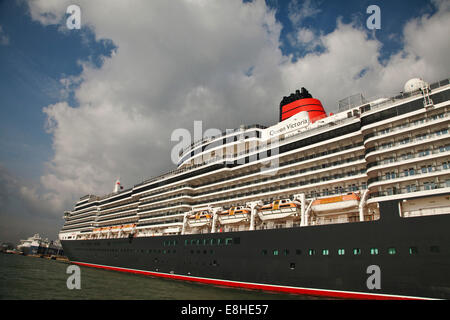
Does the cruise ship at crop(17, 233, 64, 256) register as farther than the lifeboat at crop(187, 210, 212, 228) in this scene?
Yes

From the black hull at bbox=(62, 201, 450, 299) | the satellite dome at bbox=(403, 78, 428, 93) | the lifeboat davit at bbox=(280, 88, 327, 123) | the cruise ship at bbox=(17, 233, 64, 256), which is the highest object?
the lifeboat davit at bbox=(280, 88, 327, 123)

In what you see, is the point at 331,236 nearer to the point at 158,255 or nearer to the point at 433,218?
the point at 433,218

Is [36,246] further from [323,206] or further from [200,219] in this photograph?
[323,206]

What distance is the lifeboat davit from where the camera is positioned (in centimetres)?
2811

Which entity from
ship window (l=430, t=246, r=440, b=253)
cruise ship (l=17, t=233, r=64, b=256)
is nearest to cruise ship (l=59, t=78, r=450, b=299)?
ship window (l=430, t=246, r=440, b=253)

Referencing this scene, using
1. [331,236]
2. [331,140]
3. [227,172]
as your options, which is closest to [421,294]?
[331,236]

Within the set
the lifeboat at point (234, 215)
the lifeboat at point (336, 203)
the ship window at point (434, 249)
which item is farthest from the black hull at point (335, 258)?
the lifeboat at point (336, 203)

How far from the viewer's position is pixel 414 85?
18422 millimetres

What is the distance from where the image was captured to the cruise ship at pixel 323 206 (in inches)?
579

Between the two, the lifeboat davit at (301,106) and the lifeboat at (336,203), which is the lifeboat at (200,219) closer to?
the lifeboat at (336,203)

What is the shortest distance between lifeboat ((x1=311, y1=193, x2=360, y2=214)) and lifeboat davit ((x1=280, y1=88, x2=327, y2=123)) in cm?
1073

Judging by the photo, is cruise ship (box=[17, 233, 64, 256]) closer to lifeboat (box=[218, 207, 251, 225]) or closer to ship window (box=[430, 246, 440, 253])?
lifeboat (box=[218, 207, 251, 225])

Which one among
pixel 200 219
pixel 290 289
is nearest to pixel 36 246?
pixel 200 219

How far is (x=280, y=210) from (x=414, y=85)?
1263cm
